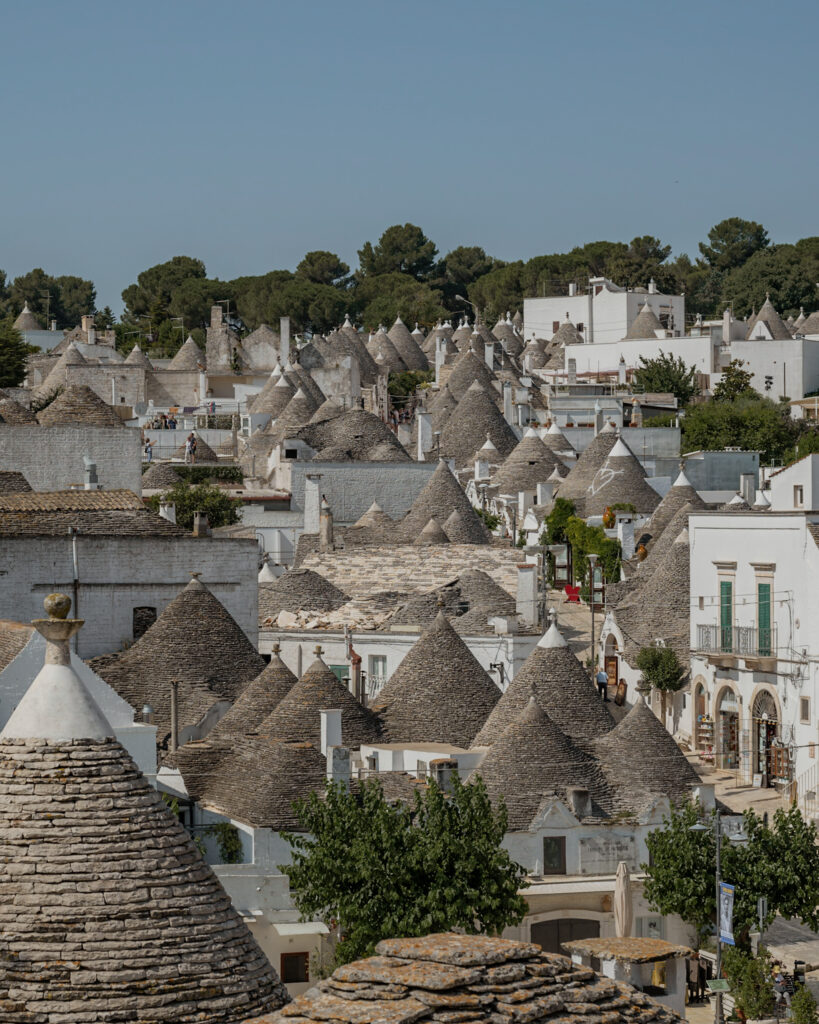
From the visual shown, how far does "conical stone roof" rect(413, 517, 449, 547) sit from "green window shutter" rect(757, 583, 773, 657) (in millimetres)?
13893

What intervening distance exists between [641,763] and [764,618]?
10.0 meters

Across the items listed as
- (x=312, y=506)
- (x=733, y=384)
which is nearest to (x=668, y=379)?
(x=733, y=384)

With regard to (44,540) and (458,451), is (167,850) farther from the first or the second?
(458,451)

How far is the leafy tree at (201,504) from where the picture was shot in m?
60.8

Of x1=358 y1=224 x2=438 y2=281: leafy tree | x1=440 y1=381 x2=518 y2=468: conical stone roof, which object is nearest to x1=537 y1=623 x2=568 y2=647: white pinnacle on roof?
x1=440 y1=381 x2=518 y2=468: conical stone roof

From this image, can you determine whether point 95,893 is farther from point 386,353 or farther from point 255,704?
point 386,353

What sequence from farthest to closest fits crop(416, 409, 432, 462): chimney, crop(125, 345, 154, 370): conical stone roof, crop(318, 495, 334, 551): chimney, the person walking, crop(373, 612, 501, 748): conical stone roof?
1. crop(125, 345, 154, 370): conical stone roof
2. crop(416, 409, 432, 462): chimney
3. crop(318, 495, 334, 551): chimney
4. the person walking
5. crop(373, 612, 501, 748): conical stone roof

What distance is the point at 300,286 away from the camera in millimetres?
125938

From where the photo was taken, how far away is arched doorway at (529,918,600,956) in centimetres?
2856

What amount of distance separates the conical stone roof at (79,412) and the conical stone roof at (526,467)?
15373 mm

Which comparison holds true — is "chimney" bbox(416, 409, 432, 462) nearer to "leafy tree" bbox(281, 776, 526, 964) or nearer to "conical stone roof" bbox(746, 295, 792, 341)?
"conical stone roof" bbox(746, 295, 792, 341)

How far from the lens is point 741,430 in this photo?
76438mm

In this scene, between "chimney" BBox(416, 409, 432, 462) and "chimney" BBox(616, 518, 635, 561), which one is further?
"chimney" BBox(416, 409, 432, 462)

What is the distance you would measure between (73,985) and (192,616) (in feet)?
90.6
